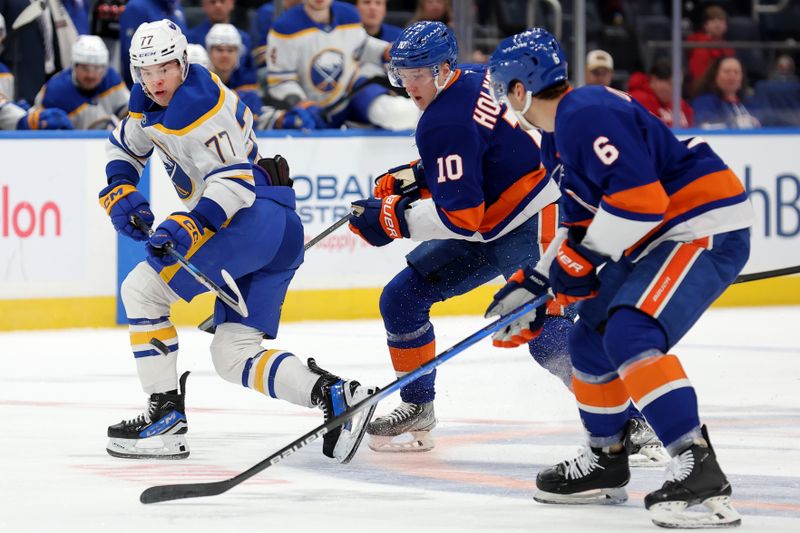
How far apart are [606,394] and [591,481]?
0.70ft

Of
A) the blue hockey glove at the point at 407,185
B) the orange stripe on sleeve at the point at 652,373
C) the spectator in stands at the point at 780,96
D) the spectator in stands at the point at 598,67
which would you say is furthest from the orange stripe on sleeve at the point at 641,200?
the spectator in stands at the point at 780,96

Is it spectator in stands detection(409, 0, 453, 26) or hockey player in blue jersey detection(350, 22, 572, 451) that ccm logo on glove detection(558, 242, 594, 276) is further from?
spectator in stands detection(409, 0, 453, 26)

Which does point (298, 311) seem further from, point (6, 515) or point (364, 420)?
point (6, 515)

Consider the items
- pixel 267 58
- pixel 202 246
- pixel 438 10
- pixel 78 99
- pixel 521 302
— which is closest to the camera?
pixel 521 302

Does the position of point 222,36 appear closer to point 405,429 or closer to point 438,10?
point 438,10

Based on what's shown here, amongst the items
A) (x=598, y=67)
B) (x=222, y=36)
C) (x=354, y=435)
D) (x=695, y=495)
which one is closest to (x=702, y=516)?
(x=695, y=495)

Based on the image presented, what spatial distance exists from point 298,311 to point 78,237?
1.16 m

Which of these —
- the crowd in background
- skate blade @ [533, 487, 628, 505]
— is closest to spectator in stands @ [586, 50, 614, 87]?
the crowd in background

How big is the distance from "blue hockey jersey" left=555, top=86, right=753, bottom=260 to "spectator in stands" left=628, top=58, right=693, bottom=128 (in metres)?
4.99

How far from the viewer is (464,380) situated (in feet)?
18.9

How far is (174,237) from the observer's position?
4.03 metres

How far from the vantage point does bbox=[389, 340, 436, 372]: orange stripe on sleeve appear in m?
4.46

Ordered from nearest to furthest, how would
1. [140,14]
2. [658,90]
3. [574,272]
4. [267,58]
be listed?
1. [574,272]
2. [140,14]
3. [267,58]
4. [658,90]

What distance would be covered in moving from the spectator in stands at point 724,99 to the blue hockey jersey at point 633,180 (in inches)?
199
